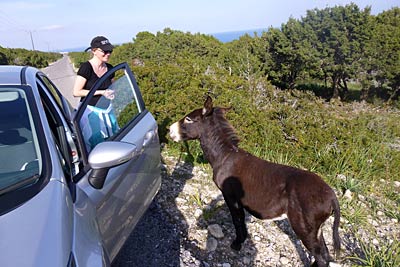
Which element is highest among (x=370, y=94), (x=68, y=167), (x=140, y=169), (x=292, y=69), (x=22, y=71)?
(x=22, y=71)

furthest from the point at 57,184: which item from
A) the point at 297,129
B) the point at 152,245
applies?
the point at 297,129

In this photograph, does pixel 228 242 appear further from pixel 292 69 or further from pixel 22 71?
pixel 292 69

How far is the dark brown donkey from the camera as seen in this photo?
2.93 metres

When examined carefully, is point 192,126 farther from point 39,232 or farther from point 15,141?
point 39,232

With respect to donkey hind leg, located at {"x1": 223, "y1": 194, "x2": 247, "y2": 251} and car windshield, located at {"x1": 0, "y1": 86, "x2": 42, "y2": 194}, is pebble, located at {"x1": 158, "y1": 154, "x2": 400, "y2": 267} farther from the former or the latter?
car windshield, located at {"x1": 0, "y1": 86, "x2": 42, "y2": 194}

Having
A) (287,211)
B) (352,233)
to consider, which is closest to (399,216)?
(352,233)

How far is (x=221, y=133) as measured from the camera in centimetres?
370

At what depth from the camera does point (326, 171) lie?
18.5 feet

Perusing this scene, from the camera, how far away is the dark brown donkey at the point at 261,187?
9.61ft

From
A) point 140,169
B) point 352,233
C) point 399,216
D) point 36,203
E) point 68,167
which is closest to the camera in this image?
point 36,203

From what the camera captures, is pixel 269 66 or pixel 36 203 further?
pixel 269 66

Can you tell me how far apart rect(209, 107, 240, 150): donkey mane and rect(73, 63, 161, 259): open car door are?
0.72m

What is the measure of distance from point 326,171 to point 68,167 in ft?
15.8

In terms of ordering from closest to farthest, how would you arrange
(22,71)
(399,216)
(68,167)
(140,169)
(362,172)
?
1. (68,167)
2. (22,71)
3. (140,169)
4. (399,216)
5. (362,172)
